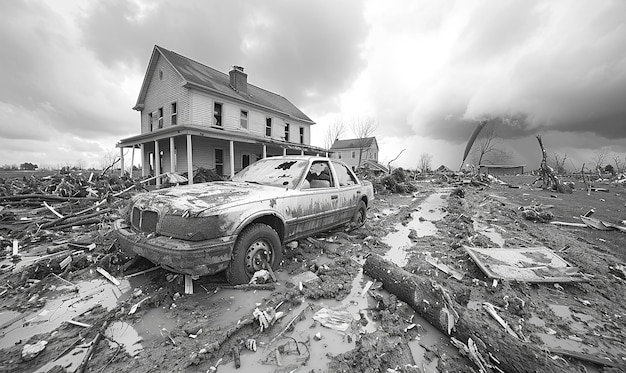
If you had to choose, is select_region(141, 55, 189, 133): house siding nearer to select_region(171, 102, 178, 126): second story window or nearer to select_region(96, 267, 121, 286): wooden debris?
select_region(171, 102, 178, 126): second story window

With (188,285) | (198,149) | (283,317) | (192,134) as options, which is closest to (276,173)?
(188,285)

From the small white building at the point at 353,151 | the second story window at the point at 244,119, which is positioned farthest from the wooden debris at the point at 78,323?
the small white building at the point at 353,151

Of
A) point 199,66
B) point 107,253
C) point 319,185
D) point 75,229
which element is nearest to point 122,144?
point 199,66

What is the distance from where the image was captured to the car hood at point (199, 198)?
8.52 feet

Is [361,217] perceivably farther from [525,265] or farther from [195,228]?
[195,228]

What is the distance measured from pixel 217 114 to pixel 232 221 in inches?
556

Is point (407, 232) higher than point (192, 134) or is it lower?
lower

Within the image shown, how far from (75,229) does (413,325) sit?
285 inches

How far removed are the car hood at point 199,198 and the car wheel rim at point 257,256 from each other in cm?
58

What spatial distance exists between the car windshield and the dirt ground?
1.25 meters

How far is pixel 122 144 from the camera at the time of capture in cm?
1514

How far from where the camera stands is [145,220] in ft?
9.55

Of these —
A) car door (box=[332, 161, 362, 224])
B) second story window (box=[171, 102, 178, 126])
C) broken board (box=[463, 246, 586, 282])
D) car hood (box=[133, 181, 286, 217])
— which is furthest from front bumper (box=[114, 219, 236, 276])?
second story window (box=[171, 102, 178, 126])

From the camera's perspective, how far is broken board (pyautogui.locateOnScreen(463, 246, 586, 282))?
3146mm
